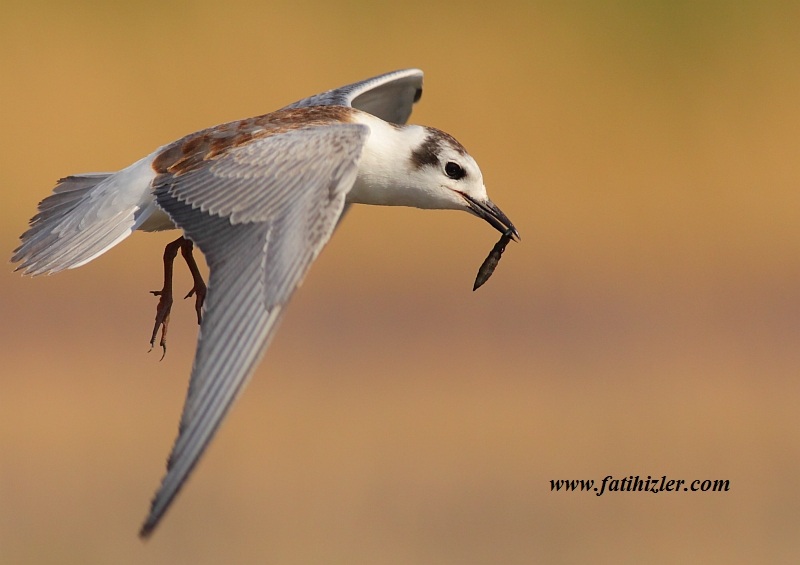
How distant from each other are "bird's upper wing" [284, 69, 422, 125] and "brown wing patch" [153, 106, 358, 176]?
1007 millimetres

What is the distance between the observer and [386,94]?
8.88 metres

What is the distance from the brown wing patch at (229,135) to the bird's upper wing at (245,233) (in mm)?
28

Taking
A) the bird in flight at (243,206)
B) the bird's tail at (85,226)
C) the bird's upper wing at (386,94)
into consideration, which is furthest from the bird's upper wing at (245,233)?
the bird's upper wing at (386,94)

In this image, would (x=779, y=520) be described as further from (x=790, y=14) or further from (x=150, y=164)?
(x=790, y=14)

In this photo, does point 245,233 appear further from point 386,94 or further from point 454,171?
point 386,94

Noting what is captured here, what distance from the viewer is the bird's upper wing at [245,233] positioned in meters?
5.77

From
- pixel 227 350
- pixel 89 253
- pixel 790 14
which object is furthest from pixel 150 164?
pixel 790 14

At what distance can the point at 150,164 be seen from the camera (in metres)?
7.38

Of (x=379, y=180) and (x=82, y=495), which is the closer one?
(x=379, y=180)

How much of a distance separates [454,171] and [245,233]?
4.13ft

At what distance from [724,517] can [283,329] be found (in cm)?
379

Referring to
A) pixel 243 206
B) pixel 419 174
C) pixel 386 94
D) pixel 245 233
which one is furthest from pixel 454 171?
pixel 386 94

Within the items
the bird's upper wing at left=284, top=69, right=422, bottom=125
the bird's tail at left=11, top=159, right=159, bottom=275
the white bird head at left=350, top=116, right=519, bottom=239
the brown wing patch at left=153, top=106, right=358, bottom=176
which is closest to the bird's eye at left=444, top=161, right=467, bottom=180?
the white bird head at left=350, top=116, right=519, bottom=239

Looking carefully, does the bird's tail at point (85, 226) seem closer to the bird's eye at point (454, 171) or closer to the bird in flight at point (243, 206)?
the bird in flight at point (243, 206)
